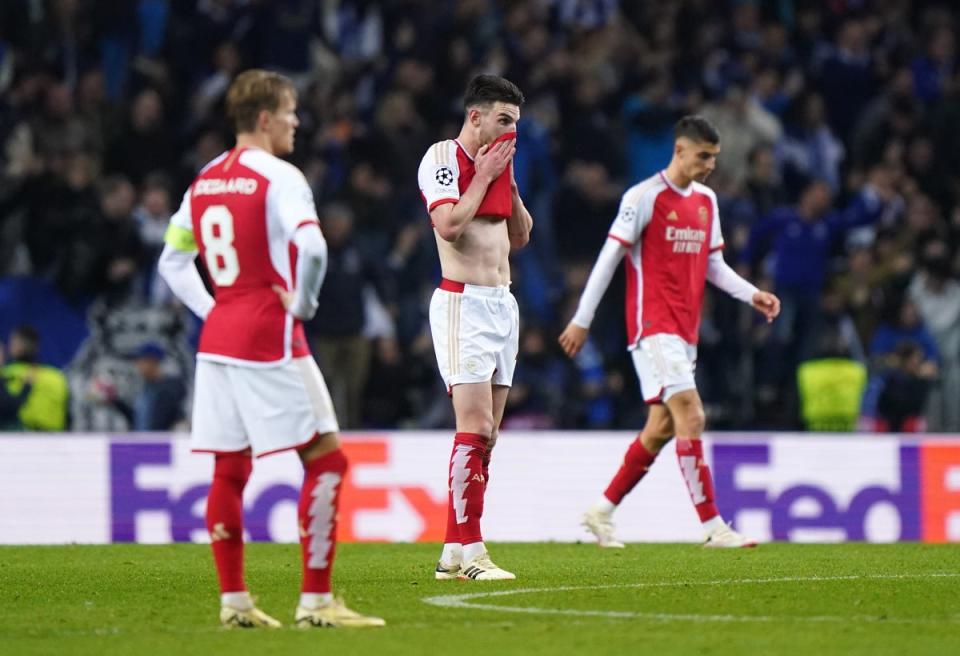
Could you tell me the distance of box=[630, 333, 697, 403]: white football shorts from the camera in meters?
10.8

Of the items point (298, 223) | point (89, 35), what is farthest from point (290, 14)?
point (298, 223)

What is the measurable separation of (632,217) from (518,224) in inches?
78.6

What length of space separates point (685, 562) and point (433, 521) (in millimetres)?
4202

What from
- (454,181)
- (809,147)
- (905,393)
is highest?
(809,147)

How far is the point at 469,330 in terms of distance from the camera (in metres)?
8.65

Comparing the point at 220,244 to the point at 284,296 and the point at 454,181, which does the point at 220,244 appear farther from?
the point at 454,181

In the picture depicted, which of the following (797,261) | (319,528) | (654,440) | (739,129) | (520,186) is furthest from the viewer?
(739,129)

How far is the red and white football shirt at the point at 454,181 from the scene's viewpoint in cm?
843

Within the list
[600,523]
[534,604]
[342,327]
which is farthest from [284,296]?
[342,327]

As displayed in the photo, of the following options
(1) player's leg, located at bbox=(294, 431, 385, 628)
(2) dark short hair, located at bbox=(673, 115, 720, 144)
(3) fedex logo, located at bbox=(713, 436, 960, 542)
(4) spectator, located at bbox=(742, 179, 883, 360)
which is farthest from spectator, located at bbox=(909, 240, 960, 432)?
(1) player's leg, located at bbox=(294, 431, 385, 628)

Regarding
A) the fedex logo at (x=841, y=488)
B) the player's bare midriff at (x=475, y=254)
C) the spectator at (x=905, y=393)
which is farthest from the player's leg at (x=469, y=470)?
the spectator at (x=905, y=393)

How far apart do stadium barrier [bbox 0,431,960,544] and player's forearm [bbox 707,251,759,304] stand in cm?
291

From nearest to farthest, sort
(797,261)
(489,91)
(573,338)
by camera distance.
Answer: (489,91) < (573,338) < (797,261)

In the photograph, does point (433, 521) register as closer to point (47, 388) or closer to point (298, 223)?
point (47, 388)
